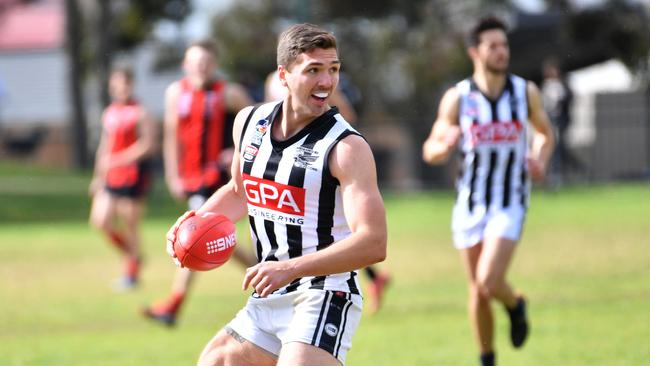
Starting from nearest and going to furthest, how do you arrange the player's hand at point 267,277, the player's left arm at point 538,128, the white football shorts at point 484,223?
the player's hand at point 267,277 → the white football shorts at point 484,223 → the player's left arm at point 538,128

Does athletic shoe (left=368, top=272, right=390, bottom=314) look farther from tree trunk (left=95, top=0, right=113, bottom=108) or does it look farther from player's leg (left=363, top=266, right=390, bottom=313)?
tree trunk (left=95, top=0, right=113, bottom=108)

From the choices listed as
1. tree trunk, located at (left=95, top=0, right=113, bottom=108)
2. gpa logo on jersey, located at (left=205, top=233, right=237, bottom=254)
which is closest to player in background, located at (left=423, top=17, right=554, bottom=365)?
gpa logo on jersey, located at (left=205, top=233, right=237, bottom=254)

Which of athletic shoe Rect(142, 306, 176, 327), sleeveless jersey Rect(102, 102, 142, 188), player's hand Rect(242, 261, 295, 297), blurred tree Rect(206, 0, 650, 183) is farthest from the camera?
blurred tree Rect(206, 0, 650, 183)

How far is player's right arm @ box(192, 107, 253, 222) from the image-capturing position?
18.1 ft

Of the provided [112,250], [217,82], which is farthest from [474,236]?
[112,250]

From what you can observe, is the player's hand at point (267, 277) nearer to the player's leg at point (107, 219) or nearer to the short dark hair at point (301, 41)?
the short dark hair at point (301, 41)

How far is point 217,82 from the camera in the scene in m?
11.3

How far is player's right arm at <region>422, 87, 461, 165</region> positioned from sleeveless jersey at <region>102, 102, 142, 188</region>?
6.74 metres

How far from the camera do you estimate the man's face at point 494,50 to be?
27.2 feet

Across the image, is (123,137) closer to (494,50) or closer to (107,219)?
(107,219)

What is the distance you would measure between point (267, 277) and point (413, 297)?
7.72 m

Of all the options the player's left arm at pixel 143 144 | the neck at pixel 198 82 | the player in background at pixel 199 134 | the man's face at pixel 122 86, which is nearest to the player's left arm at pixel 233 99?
the player in background at pixel 199 134

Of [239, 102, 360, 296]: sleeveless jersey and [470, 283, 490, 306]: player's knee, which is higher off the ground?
[239, 102, 360, 296]: sleeveless jersey

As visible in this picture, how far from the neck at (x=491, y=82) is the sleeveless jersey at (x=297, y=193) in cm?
330
